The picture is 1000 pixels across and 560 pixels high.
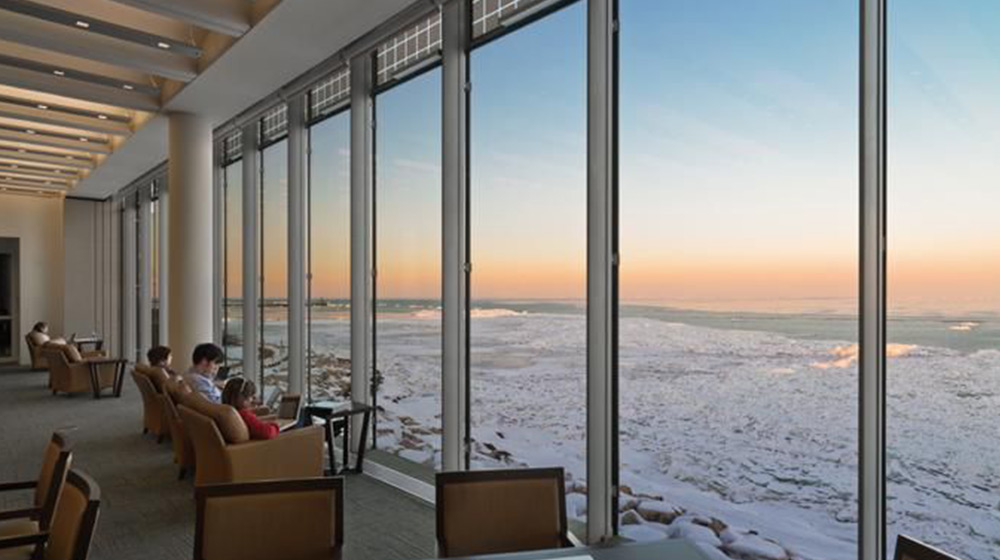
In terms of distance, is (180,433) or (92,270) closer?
(180,433)

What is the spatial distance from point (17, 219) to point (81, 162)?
5.29 meters

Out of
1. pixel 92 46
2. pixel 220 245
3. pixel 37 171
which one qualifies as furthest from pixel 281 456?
pixel 37 171

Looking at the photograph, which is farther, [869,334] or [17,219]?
[17,219]

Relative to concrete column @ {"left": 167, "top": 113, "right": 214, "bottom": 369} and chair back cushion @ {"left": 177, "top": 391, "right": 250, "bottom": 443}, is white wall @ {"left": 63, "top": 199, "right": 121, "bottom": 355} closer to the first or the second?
concrete column @ {"left": 167, "top": 113, "right": 214, "bottom": 369}

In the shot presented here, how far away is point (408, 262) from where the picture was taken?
5906 millimetres

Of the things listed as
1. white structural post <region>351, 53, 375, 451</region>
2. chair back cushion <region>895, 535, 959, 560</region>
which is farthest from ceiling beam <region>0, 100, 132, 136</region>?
chair back cushion <region>895, 535, 959, 560</region>

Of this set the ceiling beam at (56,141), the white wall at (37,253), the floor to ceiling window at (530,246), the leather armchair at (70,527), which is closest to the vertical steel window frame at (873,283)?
the floor to ceiling window at (530,246)

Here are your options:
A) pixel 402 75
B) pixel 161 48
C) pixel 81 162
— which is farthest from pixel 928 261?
pixel 81 162

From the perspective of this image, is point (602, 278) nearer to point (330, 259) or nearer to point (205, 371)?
point (330, 259)

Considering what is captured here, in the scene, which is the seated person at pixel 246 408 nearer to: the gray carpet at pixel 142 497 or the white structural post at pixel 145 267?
the gray carpet at pixel 142 497

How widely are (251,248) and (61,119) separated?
3039mm

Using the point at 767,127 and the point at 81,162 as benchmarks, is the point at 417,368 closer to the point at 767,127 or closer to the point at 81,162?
the point at 767,127

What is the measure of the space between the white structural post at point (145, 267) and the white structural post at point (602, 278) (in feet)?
39.8

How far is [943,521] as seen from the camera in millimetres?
2613
